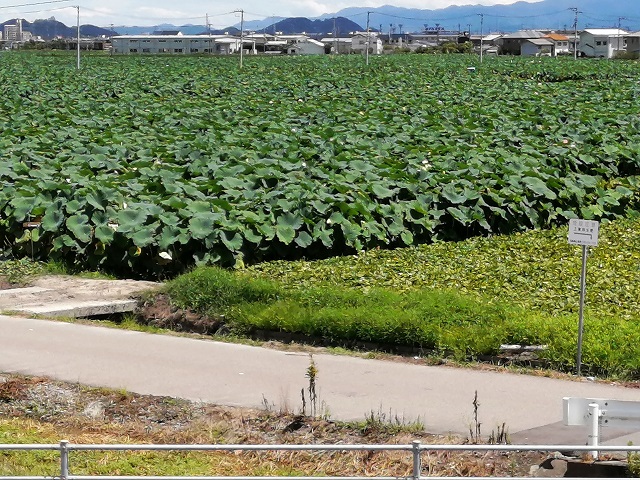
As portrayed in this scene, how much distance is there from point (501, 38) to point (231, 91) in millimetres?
108028

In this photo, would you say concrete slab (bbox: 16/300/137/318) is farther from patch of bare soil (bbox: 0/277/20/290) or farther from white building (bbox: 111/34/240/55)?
white building (bbox: 111/34/240/55)

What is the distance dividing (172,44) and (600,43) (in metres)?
53.6

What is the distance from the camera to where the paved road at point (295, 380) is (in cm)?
784

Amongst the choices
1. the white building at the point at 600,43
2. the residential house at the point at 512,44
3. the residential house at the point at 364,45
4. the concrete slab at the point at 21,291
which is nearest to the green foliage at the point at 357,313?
the concrete slab at the point at 21,291

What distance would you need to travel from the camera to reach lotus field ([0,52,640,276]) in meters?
13.7

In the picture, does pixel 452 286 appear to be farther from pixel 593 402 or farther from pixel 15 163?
pixel 15 163

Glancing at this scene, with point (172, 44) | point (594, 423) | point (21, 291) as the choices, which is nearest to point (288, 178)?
point (21, 291)

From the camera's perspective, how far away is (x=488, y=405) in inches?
318

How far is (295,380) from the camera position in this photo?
28.9 ft

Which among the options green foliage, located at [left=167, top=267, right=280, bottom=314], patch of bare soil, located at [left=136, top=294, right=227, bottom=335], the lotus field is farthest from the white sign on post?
the lotus field

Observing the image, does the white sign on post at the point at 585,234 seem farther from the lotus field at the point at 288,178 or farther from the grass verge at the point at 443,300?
the lotus field at the point at 288,178

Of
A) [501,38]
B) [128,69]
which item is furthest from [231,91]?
[501,38]

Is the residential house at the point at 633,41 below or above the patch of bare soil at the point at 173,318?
above

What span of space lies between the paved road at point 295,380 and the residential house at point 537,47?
12365cm
